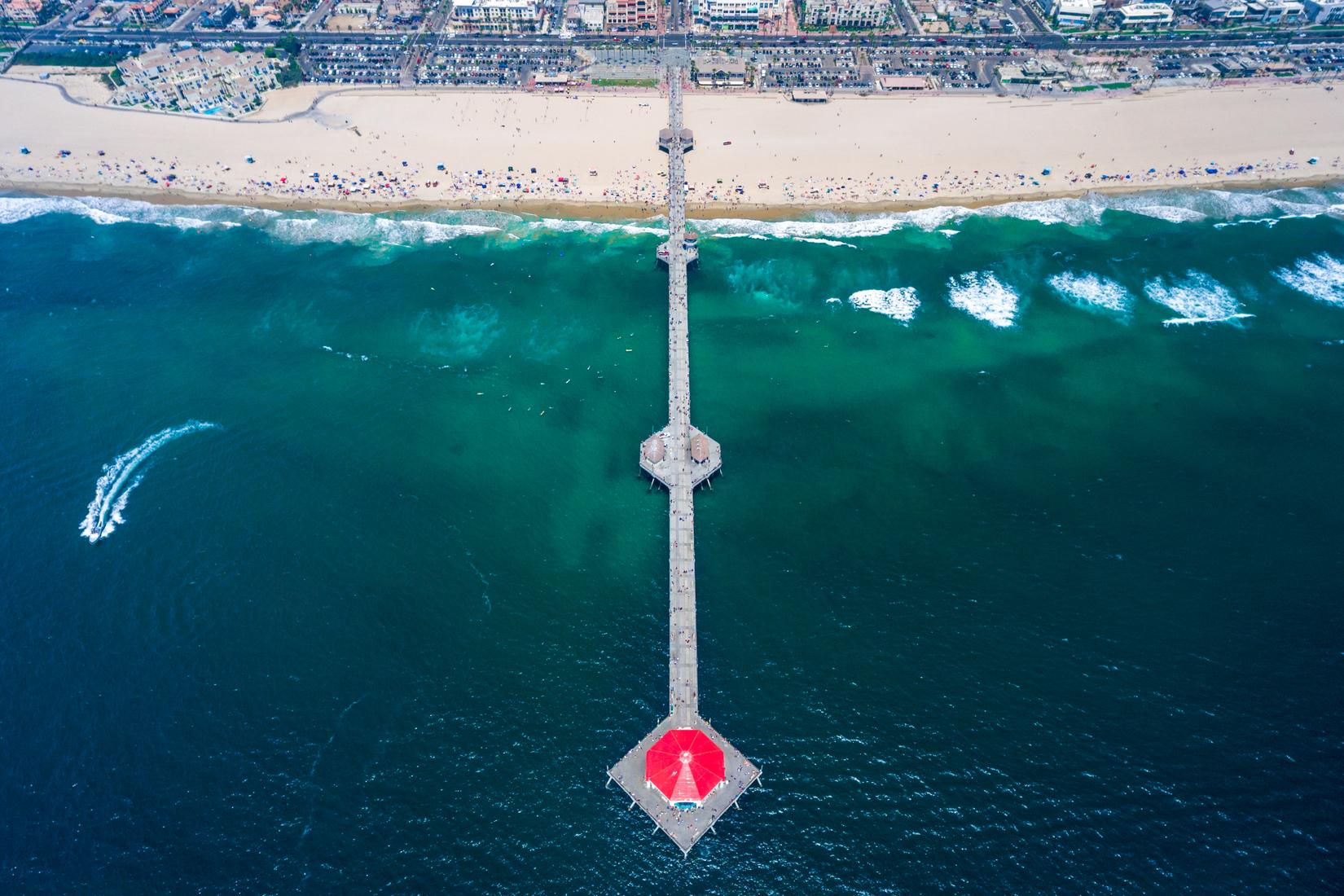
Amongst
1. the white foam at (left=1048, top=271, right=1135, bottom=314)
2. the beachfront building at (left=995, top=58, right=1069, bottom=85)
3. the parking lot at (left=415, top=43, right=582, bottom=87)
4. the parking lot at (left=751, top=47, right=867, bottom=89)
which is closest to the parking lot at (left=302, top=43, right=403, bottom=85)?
the parking lot at (left=415, top=43, right=582, bottom=87)

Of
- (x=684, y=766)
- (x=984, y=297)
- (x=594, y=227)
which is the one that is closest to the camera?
(x=684, y=766)

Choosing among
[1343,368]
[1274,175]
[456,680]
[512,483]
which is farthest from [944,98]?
[456,680]

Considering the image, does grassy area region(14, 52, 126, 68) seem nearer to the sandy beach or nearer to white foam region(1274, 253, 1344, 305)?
the sandy beach

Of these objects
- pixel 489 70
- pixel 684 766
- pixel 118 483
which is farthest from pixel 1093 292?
pixel 118 483

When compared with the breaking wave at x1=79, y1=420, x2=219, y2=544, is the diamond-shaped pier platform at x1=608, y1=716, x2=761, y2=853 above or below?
below

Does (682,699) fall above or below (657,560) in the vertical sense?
below

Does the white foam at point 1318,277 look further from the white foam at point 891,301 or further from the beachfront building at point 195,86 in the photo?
the beachfront building at point 195,86

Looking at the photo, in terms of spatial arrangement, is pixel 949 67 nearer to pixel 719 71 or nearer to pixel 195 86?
pixel 719 71
